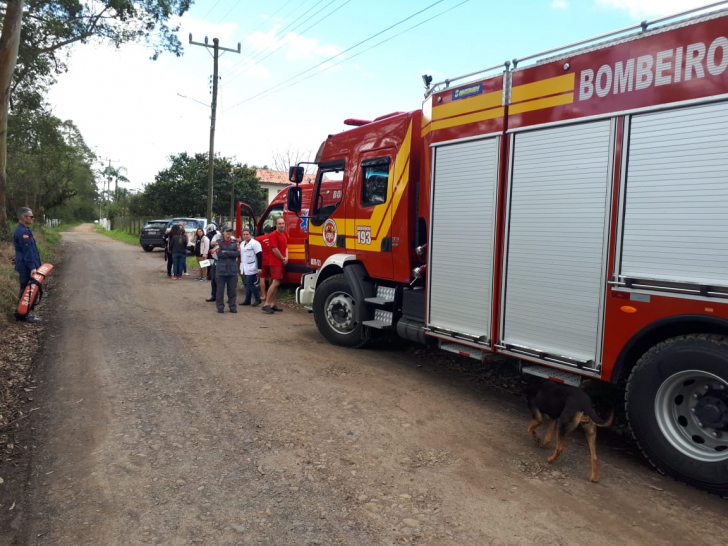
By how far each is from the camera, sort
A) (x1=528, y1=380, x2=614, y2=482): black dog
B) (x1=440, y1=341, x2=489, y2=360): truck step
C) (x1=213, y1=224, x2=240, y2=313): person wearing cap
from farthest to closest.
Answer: (x1=213, y1=224, x2=240, y2=313): person wearing cap < (x1=440, y1=341, x2=489, y2=360): truck step < (x1=528, y1=380, x2=614, y2=482): black dog

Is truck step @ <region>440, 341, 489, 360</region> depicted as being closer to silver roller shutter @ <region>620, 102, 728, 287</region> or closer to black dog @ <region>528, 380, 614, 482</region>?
black dog @ <region>528, 380, 614, 482</region>

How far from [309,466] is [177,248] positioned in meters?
12.8

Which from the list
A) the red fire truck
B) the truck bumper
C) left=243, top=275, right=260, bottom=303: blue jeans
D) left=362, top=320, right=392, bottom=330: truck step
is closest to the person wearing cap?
left=243, top=275, right=260, bottom=303: blue jeans

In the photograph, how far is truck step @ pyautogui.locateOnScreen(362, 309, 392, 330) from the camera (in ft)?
22.5

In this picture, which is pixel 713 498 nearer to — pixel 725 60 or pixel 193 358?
pixel 725 60

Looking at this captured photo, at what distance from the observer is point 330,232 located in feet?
25.8

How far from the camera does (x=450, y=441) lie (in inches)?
174

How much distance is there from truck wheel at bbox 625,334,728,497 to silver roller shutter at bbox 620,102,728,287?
0.50 m

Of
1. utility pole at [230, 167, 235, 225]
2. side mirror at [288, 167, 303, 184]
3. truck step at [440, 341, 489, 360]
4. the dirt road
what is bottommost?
the dirt road

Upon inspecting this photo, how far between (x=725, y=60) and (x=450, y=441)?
3.33 metres

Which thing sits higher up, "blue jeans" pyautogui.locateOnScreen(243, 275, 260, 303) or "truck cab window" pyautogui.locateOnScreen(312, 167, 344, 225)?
"truck cab window" pyautogui.locateOnScreen(312, 167, 344, 225)

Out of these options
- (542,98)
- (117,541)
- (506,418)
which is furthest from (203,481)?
(542,98)

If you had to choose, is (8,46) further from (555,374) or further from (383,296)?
(555,374)

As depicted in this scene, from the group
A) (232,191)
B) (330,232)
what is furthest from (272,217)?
(232,191)
